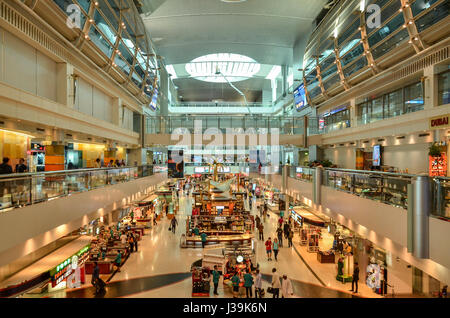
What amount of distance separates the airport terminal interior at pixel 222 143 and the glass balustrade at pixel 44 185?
4 cm

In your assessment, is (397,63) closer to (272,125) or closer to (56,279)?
(272,125)

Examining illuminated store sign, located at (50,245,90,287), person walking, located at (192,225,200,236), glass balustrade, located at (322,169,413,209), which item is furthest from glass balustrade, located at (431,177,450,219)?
person walking, located at (192,225,200,236)

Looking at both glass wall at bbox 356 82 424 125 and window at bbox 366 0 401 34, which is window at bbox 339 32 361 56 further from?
glass wall at bbox 356 82 424 125

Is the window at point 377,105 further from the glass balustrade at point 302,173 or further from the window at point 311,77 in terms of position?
the glass balustrade at point 302,173

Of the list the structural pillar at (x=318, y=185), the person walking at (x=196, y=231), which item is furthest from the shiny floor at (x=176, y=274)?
the structural pillar at (x=318, y=185)

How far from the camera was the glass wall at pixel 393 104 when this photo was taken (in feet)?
40.4

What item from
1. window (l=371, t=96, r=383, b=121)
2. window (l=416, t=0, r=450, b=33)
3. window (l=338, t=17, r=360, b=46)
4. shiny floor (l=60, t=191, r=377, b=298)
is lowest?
shiny floor (l=60, t=191, r=377, b=298)

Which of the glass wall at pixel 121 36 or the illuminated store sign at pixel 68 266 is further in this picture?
the glass wall at pixel 121 36

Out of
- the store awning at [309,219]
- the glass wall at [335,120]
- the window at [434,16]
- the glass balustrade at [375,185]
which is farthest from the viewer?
the glass wall at [335,120]

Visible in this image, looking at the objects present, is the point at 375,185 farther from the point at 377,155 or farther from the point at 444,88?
the point at 377,155

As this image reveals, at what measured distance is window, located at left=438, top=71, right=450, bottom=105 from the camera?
10.0 meters

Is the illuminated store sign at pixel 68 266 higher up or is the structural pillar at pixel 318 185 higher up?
the structural pillar at pixel 318 185

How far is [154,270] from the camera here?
12.4 m

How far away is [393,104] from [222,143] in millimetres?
11632
